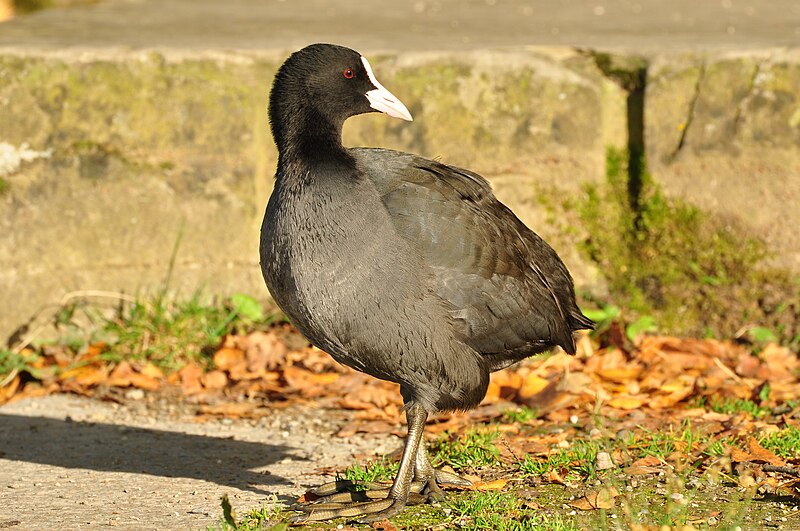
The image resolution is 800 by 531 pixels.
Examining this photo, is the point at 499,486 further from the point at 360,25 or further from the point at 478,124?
the point at 360,25

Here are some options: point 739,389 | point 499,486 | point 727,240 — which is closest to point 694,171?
point 727,240

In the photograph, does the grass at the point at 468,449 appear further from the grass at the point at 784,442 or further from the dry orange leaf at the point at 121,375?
the dry orange leaf at the point at 121,375

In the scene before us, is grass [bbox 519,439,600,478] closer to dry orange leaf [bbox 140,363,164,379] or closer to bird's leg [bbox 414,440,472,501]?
bird's leg [bbox 414,440,472,501]

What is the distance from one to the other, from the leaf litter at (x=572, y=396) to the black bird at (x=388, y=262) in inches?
16.9

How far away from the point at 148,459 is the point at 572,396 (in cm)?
190

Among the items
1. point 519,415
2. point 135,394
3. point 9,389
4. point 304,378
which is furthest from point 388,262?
point 9,389

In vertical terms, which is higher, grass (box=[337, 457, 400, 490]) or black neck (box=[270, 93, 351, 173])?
black neck (box=[270, 93, 351, 173])

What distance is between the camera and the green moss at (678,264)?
6.00 meters

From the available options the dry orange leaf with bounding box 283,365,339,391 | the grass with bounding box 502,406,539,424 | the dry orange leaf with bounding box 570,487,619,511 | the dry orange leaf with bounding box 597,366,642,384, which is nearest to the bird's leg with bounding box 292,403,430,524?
the dry orange leaf with bounding box 570,487,619,511

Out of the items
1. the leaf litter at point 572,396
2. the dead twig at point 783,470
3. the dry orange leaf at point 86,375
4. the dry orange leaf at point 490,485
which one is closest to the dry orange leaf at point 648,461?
the leaf litter at point 572,396

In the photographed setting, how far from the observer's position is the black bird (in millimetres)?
3963

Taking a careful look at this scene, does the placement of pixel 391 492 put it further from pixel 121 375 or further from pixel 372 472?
pixel 121 375

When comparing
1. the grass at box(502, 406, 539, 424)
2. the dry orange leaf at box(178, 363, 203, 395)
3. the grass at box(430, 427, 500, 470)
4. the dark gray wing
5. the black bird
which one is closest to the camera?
the black bird

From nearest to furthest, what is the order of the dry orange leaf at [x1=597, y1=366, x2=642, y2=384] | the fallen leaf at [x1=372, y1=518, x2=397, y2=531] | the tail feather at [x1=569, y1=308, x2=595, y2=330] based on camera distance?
the fallen leaf at [x1=372, y1=518, x2=397, y2=531]
the tail feather at [x1=569, y1=308, x2=595, y2=330]
the dry orange leaf at [x1=597, y1=366, x2=642, y2=384]
